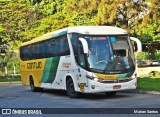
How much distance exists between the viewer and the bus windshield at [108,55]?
57.4ft

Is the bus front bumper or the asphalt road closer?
the asphalt road

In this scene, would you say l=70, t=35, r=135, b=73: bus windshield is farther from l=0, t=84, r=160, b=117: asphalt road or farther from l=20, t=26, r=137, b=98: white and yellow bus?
l=0, t=84, r=160, b=117: asphalt road

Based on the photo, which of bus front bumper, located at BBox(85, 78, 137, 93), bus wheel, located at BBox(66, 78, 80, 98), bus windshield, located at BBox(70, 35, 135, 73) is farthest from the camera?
bus wheel, located at BBox(66, 78, 80, 98)

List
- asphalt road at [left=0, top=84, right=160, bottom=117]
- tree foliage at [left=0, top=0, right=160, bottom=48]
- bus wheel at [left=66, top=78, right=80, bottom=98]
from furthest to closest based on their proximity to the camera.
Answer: tree foliage at [left=0, top=0, right=160, bottom=48], bus wheel at [left=66, top=78, right=80, bottom=98], asphalt road at [left=0, top=84, right=160, bottom=117]

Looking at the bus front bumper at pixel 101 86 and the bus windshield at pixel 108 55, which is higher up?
the bus windshield at pixel 108 55

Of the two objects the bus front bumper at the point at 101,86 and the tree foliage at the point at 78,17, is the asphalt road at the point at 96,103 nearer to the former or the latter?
the bus front bumper at the point at 101,86

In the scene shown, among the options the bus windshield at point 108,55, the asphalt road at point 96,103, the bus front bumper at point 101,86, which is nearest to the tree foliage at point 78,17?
the asphalt road at point 96,103

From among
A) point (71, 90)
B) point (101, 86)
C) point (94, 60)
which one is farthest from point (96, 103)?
point (71, 90)

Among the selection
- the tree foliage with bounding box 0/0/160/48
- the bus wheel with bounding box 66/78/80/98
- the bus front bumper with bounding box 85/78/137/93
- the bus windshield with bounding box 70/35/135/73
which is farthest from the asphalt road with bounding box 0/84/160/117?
the tree foliage with bounding box 0/0/160/48

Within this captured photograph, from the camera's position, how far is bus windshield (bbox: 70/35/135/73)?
57.4ft

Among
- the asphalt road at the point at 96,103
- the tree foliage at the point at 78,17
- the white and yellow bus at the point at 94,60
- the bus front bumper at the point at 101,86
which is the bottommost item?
the asphalt road at the point at 96,103

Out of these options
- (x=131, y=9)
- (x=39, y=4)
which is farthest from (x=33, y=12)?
(x=131, y=9)

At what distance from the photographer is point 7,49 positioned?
52.0m

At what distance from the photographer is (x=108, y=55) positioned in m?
17.6
